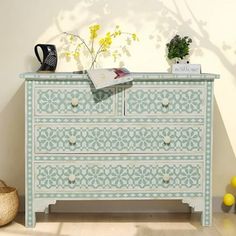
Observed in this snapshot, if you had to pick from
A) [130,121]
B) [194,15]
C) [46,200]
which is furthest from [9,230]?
[194,15]

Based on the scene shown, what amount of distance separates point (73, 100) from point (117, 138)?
0.34 m

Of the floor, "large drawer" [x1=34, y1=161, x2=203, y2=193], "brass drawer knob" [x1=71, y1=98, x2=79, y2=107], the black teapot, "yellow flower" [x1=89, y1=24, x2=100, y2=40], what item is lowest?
the floor

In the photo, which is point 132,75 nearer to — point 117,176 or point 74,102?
point 74,102

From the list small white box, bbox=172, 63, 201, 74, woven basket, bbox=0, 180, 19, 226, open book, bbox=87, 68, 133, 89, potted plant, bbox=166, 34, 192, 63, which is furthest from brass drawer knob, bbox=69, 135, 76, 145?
potted plant, bbox=166, 34, 192, 63

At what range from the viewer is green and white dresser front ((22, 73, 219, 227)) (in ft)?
11.4

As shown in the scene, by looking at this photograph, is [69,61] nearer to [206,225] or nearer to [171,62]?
[171,62]

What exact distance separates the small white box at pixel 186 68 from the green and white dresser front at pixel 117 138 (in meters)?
0.11

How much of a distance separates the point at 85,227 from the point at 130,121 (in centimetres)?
69

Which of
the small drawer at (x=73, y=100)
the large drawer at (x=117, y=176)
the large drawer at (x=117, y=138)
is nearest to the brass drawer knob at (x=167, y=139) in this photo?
the large drawer at (x=117, y=138)

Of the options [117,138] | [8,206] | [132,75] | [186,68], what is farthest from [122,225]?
[186,68]

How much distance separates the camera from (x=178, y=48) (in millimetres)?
3797

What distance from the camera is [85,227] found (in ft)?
11.8

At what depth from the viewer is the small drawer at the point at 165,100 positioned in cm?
350

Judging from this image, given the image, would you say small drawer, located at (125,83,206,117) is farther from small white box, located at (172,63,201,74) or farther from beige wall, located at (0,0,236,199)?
beige wall, located at (0,0,236,199)
